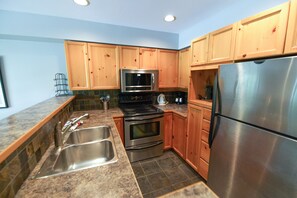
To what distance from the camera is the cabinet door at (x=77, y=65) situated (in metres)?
2.17

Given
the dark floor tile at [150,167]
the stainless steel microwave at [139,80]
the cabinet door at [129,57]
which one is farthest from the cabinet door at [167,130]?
the cabinet door at [129,57]

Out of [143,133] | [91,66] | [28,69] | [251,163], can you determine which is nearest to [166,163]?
[143,133]

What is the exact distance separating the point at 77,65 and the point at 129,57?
94 centimetres

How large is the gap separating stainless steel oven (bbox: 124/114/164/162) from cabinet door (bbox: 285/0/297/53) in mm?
1840

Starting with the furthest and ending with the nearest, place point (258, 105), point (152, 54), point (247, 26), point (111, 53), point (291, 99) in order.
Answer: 1. point (152, 54)
2. point (111, 53)
3. point (247, 26)
4. point (258, 105)
5. point (291, 99)

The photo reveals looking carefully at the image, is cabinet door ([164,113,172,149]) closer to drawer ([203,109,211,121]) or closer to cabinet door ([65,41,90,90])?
drawer ([203,109,211,121])

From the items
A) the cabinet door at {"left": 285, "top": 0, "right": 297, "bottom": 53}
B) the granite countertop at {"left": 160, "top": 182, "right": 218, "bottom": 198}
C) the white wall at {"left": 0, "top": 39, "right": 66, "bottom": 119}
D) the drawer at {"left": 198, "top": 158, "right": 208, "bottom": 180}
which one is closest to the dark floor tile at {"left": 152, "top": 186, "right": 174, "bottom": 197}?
the drawer at {"left": 198, "top": 158, "right": 208, "bottom": 180}

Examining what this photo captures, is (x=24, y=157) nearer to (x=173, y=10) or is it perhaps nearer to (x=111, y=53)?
(x=111, y=53)

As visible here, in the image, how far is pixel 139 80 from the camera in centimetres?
252

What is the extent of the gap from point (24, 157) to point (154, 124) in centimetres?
189

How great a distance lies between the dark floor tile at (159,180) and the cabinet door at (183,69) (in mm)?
1743

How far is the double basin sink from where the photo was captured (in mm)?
965

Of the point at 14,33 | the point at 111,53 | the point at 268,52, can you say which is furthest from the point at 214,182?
the point at 14,33

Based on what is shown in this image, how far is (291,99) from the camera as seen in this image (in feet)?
3.00
